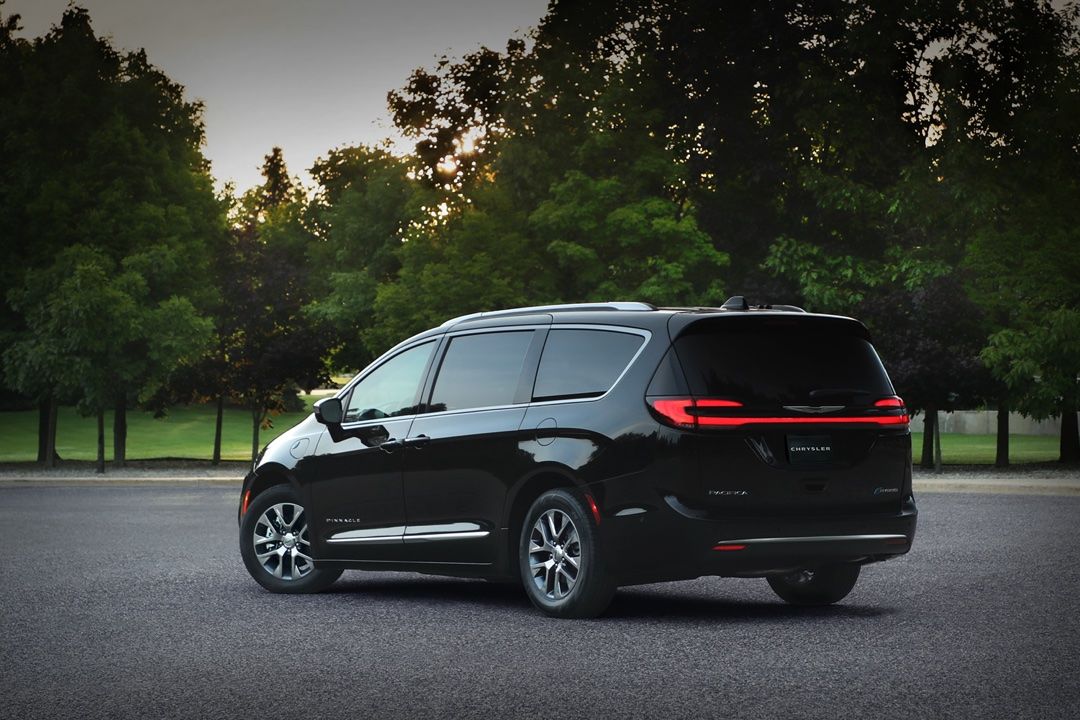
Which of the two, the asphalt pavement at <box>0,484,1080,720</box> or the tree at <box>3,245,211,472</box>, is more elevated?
the tree at <box>3,245,211,472</box>

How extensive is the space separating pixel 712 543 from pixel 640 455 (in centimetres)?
67

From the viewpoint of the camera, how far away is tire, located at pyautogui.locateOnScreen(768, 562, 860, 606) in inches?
424

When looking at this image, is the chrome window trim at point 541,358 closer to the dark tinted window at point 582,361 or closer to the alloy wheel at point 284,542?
the dark tinted window at point 582,361

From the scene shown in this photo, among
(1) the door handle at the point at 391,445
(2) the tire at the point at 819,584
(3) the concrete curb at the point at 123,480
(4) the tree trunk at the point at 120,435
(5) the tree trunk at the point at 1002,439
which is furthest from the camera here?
(4) the tree trunk at the point at 120,435

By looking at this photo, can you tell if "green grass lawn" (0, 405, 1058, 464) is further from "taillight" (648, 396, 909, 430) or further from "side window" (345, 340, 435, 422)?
"taillight" (648, 396, 909, 430)

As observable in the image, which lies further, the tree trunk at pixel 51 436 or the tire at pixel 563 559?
the tree trunk at pixel 51 436

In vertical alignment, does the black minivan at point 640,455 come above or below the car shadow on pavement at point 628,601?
above

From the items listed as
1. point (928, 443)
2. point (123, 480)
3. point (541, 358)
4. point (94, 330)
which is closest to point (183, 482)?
point (123, 480)

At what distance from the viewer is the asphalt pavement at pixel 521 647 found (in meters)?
7.10

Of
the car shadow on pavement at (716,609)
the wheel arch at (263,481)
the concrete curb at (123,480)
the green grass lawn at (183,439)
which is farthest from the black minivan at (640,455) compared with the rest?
the green grass lawn at (183,439)

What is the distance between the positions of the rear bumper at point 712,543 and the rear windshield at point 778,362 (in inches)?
28.8

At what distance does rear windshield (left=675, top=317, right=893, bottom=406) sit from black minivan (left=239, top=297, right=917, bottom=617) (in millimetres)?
11

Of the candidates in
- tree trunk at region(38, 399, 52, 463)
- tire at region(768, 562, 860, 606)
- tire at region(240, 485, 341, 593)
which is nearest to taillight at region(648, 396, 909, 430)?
tire at region(768, 562, 860, 606)

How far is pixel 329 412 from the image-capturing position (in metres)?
11.4
